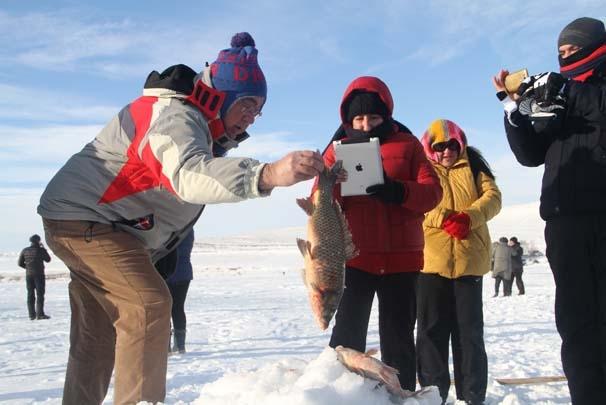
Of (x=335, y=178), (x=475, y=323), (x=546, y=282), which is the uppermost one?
(x=335, y=178)

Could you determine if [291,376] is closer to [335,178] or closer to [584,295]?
[335,178]

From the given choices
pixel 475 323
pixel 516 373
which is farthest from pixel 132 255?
pixel 516 373

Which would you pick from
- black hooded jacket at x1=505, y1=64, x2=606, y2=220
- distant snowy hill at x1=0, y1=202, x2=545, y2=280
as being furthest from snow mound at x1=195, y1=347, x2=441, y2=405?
distant snowy hill at x1=0, y1=202, x2=545, y2=280

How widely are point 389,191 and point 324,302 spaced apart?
97 centimetres

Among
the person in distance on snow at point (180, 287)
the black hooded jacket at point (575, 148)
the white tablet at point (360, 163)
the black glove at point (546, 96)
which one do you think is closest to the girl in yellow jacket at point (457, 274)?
the black hooded jacket at point (575, 148)

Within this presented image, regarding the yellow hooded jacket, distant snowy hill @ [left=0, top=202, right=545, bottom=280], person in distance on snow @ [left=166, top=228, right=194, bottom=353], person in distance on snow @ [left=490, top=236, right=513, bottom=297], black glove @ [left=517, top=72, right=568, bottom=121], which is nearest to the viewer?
black glove @ [left=517, top=72, right=568, bottom=121]

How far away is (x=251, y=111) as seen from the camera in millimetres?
3145

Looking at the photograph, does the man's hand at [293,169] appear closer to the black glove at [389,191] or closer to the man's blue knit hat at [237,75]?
the black glove at [389,191]

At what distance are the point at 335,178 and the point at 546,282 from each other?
2223 cm

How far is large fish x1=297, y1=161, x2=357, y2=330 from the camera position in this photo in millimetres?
2289

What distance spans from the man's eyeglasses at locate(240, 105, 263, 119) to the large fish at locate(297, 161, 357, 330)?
0.86 meters

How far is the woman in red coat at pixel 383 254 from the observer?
11.7 feet

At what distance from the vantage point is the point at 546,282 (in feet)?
72.7

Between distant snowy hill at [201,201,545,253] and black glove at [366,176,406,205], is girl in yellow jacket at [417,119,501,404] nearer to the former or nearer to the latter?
black glove at [366,176,406,205]
